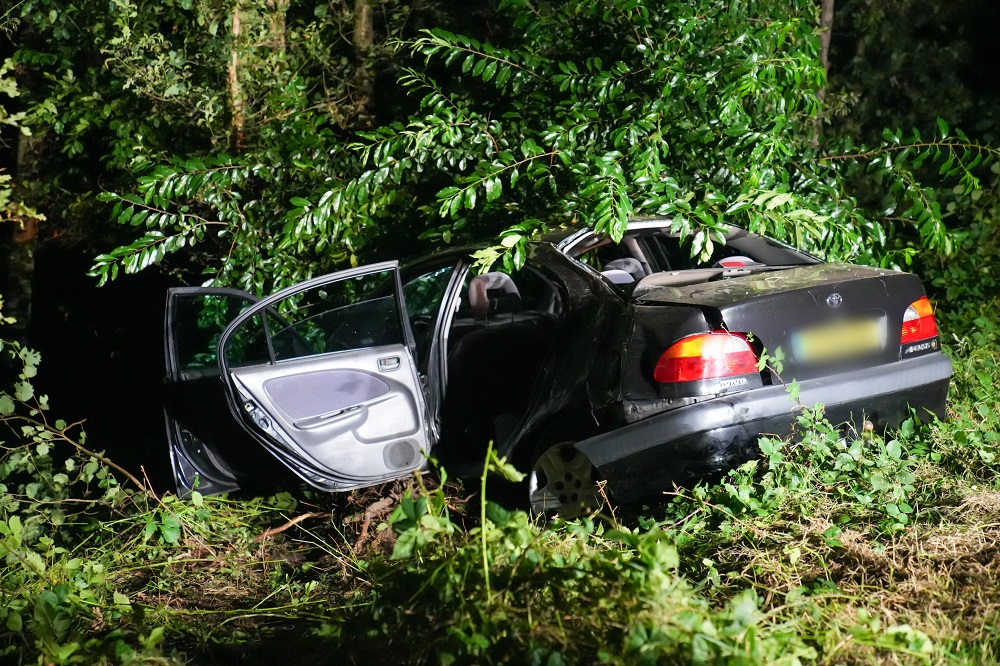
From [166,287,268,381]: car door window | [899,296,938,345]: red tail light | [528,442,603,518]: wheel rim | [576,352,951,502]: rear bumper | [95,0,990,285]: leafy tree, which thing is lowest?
[528,442,603,518]: wheel rim

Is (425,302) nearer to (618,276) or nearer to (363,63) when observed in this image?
(618,276)

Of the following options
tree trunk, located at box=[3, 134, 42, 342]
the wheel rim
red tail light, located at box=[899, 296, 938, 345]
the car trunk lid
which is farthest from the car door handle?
tree trunk, located at box=[3, 134, 42, 342]

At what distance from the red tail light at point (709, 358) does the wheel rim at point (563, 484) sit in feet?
1.79

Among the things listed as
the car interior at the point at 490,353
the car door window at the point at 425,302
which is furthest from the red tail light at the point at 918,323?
the car door window at the point at 425,302

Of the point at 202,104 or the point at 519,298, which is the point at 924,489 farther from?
the point at 202,104

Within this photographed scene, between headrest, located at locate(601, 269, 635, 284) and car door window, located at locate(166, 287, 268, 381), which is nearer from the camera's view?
headrest, located at locate(601, 269, 635, 284)

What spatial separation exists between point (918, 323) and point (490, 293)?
6.02ft

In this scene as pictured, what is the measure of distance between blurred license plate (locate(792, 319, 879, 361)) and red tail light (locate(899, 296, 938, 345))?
0.58ft

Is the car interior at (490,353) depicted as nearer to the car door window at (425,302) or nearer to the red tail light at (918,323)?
the car door window at (425,302)

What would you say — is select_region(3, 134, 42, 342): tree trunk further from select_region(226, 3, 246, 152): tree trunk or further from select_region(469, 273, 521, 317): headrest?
select_region(469, 273, 521, 317): headrest

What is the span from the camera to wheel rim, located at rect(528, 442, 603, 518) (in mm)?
3445

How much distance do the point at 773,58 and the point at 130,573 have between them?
13.3 feet

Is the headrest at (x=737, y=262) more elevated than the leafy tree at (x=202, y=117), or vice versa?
the leafy tree at (x=202, y=117)

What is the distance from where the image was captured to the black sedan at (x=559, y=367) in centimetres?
317
